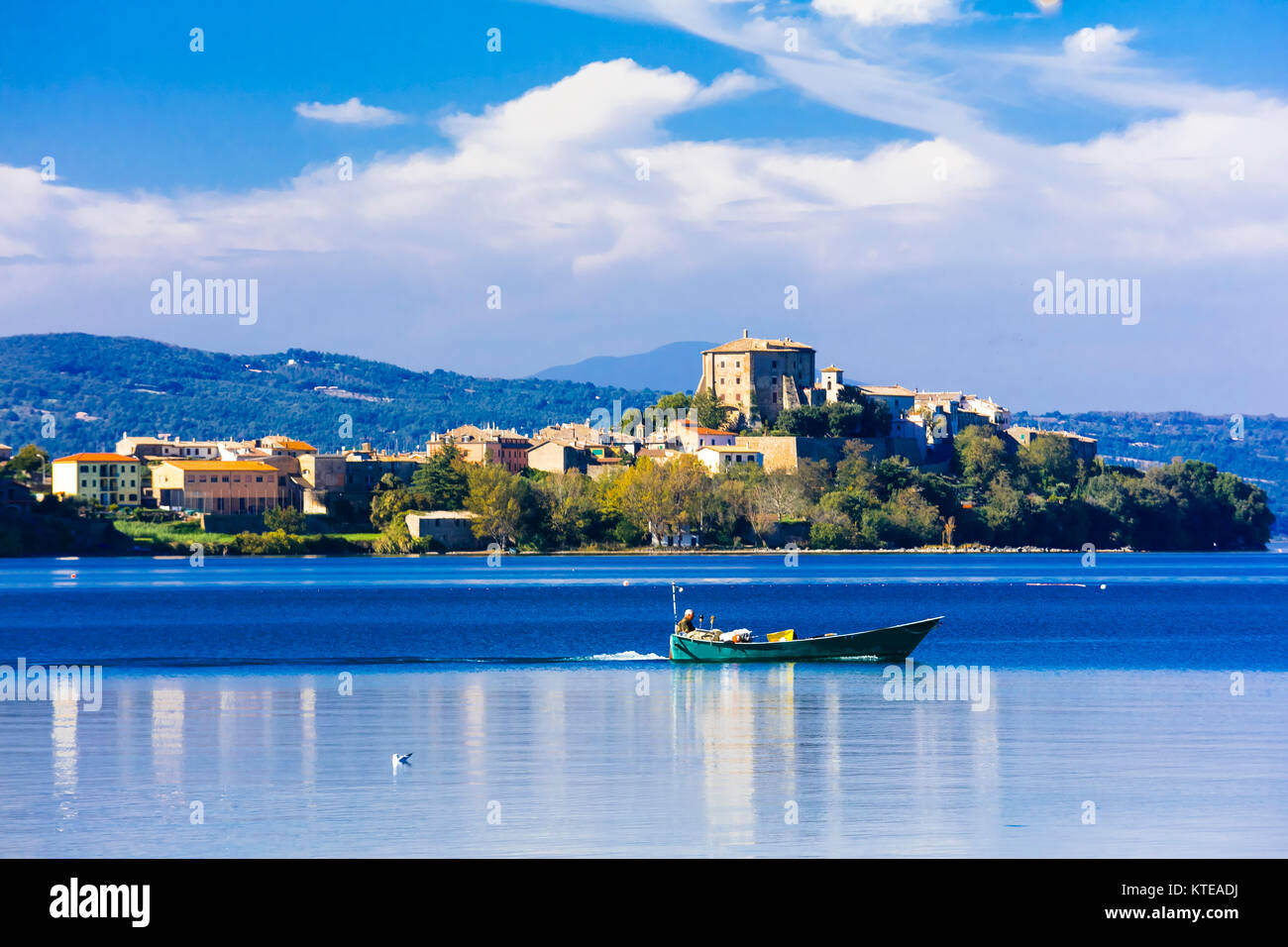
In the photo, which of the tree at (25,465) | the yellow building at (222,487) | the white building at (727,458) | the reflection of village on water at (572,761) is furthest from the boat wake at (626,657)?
the tree at (25,465)

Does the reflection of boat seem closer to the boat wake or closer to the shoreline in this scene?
the boat wake

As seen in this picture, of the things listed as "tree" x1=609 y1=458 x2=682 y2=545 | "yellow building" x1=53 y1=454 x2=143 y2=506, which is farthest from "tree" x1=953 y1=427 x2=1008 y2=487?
"yellow building" x1=53 y1=454 x2=143 y2=506

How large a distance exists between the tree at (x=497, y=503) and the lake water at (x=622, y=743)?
58.7m

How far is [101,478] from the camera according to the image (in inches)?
4636

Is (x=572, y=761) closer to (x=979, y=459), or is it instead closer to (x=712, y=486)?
(x=712, y=486)

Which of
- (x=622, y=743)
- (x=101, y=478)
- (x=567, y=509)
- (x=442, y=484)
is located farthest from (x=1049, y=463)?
(x=622, y=743)

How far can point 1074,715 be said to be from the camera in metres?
24.4

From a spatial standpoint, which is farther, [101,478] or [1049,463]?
[1049,463]

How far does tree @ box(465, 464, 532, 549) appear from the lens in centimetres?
10831

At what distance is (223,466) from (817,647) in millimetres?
89027

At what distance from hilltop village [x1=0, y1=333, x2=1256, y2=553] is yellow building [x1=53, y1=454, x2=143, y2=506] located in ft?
0.45

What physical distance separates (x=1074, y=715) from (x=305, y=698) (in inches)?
492

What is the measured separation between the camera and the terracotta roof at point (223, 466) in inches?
4520
